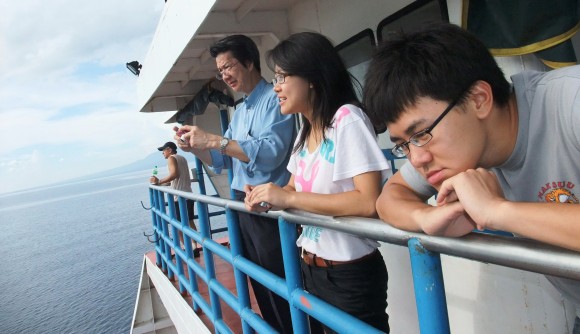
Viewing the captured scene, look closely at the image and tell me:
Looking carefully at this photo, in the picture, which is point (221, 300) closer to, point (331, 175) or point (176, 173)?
point (176, 173)

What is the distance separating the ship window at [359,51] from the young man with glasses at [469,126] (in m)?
1.77

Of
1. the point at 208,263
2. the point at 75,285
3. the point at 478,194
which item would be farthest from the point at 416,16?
the point at 75,285

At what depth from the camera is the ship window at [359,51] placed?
8.59 feet

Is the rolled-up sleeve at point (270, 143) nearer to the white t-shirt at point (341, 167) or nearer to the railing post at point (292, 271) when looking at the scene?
the white t-shirt at point (341, 167)

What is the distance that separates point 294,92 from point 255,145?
1.41ft

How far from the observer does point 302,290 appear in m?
1.29

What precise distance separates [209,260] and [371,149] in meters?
1.67

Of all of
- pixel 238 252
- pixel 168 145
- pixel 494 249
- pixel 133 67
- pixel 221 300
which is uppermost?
pixel 133 67

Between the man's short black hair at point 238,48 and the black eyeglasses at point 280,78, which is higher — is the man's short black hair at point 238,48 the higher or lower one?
the higher one

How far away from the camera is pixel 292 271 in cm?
134

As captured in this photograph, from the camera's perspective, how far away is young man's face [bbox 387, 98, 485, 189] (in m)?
0.79

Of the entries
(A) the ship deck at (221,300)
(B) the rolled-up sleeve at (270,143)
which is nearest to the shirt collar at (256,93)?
(B) the rolled-up sleeve at (270,143)

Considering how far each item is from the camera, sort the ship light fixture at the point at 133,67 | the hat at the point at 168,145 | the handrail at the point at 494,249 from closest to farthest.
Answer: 1. the handrail at the point at 494,249
2. the hat at the point at 168,145
3. the ship light fixture at the point at 133,67

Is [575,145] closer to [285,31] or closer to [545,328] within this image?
[545,328]
